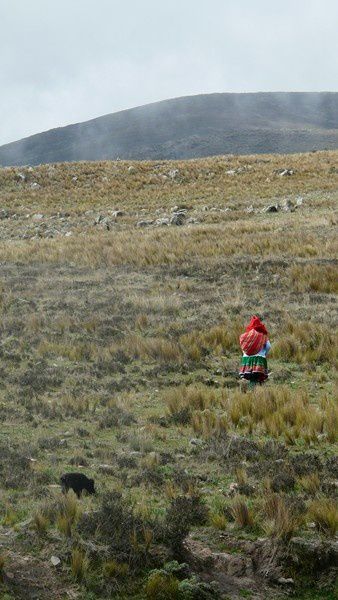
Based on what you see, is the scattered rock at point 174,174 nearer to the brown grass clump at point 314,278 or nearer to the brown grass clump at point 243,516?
the brown grass clump at point 314,278

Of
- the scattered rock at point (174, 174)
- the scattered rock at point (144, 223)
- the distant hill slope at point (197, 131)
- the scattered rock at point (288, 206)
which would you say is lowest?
the scattered rock at point (144, 223)

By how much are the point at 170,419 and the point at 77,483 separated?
285 cm

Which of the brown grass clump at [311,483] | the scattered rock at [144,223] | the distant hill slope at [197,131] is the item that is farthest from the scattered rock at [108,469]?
the distant hill slope at [197,131]

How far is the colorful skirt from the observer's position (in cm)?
1129

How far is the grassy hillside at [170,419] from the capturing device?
18.6ft

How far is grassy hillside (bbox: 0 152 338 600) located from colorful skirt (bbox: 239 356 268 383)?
0.35 m

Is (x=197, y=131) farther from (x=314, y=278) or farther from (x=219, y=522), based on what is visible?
(x=219, y=522)

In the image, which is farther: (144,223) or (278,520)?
(144,223)

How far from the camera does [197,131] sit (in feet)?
503

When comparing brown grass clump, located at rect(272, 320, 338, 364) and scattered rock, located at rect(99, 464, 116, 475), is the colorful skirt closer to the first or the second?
brown grass clump, located at rect(272, 320, 338, 364)

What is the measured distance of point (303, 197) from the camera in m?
38.6

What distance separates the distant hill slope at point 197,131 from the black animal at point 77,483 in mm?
118493

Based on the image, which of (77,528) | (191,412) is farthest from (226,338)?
(77,528)

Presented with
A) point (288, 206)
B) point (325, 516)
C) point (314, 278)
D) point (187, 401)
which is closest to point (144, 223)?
point (288, 206)
